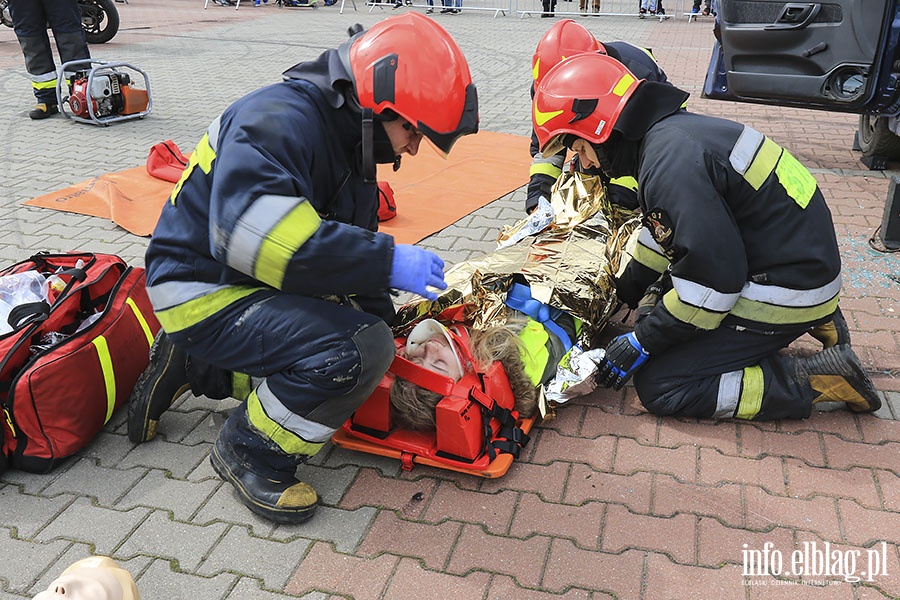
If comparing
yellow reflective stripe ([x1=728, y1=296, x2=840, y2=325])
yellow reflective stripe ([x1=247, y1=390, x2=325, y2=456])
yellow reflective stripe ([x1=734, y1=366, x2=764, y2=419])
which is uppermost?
yellow reflective stripe ([x1=728, y1=296, x2=840, y2=325])

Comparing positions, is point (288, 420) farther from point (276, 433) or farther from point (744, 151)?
point (744, 151)

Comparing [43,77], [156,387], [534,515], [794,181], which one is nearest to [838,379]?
[794,181]

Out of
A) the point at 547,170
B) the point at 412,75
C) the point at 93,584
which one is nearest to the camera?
the point at 93,584

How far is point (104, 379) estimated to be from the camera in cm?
290

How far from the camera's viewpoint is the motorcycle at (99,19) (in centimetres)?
1215

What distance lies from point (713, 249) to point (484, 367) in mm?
895

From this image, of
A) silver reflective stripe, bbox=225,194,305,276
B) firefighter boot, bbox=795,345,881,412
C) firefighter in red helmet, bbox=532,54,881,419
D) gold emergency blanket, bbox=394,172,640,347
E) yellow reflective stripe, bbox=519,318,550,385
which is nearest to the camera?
silver reflective stripe, bbox=225,194,305,276

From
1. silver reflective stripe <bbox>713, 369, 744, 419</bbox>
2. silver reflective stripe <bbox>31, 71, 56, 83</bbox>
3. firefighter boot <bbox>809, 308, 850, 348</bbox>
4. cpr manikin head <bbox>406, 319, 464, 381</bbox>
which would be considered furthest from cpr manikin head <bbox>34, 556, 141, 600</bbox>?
silver reflective stripe <bbox>31, 71, 56, 83</bbox>

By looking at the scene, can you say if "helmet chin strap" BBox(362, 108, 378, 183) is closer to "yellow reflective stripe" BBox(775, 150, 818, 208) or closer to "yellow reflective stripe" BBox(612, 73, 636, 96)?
"yellow reflective stripe" BBox(612, 73, 636, 96)

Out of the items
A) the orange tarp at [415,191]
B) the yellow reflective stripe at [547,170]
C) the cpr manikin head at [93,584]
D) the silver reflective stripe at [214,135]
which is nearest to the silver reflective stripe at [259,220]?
the silver reflective stripe at [214,135]

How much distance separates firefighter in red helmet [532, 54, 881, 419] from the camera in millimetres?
2689

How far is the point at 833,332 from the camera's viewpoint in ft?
10.8

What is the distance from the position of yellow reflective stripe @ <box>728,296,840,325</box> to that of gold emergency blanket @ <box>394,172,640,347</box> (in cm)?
62

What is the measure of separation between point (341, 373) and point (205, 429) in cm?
95
